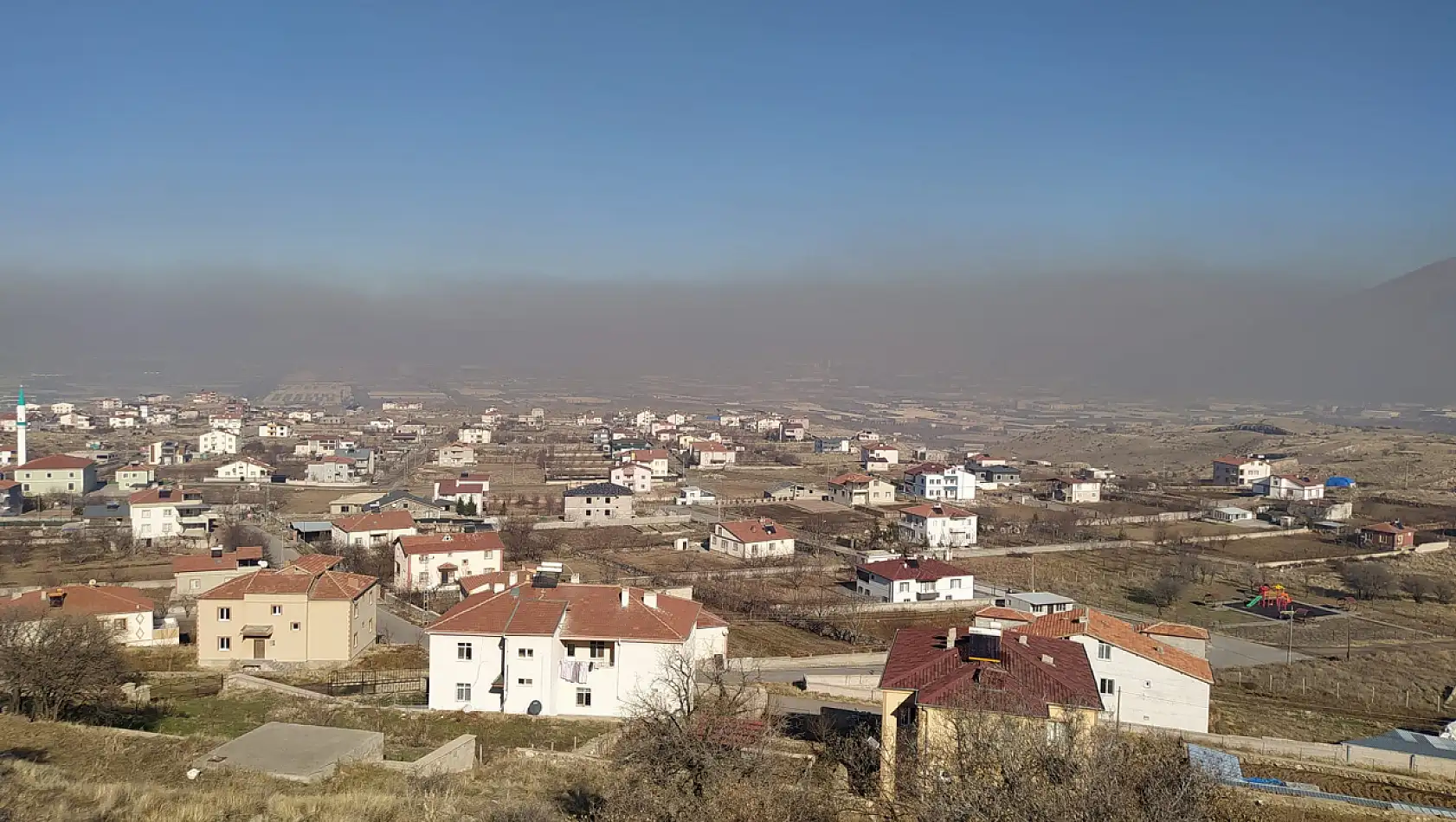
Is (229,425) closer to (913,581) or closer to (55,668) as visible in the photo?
(913,581)

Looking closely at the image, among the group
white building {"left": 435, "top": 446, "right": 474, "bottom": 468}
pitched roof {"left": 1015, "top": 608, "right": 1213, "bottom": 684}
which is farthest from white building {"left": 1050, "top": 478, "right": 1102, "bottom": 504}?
white building {"left": 435, "top": 446, "right": 474, "bottom": 468}

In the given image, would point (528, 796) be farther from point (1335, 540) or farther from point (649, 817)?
point (1335, 540)

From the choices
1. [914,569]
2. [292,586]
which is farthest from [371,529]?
[914,569]

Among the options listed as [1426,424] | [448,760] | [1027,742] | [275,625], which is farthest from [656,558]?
[1426,424]

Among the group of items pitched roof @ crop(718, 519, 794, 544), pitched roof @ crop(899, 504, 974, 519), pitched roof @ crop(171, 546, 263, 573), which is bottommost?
pitched roof @ crop(718, 519, 794, 544)

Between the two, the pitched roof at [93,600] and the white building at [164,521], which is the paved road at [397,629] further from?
the white building at [164,521]

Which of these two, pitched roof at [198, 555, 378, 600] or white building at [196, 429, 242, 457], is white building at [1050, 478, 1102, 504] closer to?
pitched roof at [198, 555, 378, 600]
